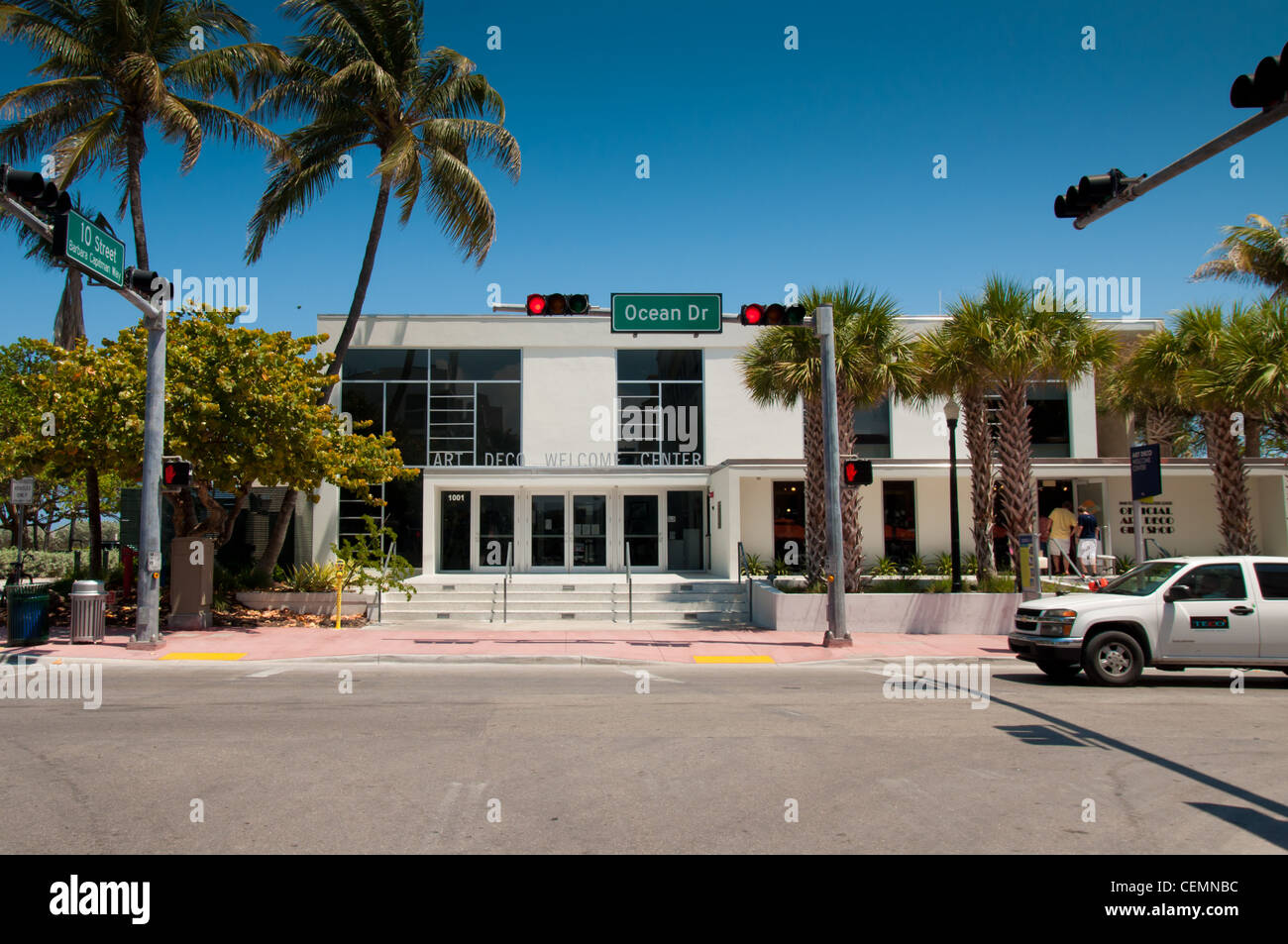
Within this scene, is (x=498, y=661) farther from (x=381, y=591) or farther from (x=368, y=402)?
(x=368, y=402)

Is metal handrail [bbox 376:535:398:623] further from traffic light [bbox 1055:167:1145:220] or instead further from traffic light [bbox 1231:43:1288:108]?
traffic light [bbox 1231:43:1288:108]

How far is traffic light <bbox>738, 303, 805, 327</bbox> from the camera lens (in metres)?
14.4

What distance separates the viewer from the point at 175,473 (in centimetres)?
1491

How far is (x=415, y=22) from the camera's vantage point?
2128 centimetres

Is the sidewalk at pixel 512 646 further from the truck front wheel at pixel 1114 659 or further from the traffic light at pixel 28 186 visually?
the traffic light at pixel 28 186

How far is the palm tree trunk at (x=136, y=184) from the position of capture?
19562 mm

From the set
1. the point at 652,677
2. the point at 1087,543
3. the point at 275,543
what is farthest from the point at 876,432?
the point at 275,543

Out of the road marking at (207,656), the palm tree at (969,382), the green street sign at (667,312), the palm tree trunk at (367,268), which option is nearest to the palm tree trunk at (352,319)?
the palm tree trunk at (367,268)

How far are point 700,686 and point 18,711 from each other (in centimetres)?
733

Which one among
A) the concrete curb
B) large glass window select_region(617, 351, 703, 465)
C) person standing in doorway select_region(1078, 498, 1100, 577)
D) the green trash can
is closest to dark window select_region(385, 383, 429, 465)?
large glass window select_region(617, 351, 703, 465)

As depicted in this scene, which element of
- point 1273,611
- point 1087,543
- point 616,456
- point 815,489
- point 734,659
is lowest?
point 734,659

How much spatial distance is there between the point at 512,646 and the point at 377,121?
13254 millimetres
